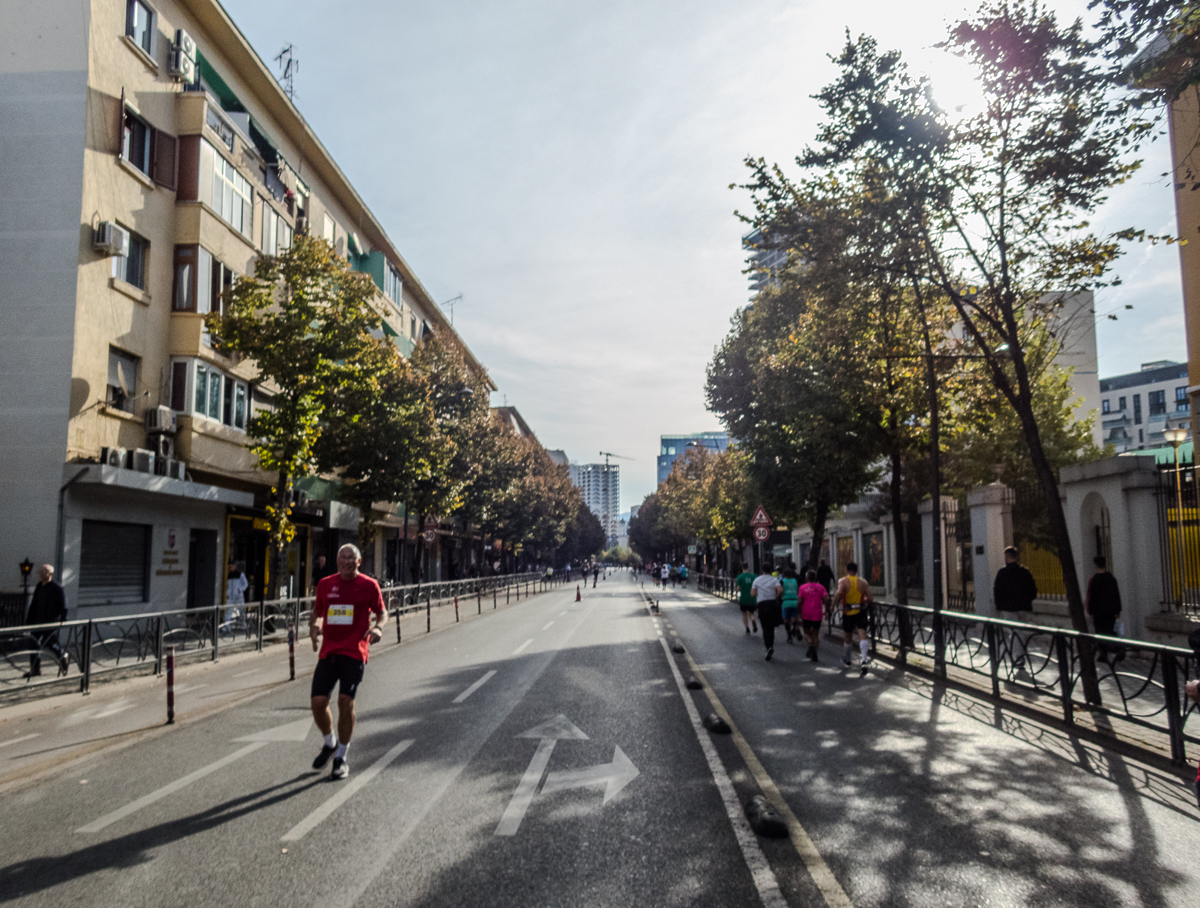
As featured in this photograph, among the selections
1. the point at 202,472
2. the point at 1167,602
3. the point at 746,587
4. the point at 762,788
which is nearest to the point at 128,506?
the point at 202,472

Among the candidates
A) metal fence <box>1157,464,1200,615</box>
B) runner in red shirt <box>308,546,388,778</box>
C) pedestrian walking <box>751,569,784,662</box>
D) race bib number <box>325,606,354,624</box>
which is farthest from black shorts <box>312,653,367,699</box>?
metal fence <box>1157,464,1200,615</box>

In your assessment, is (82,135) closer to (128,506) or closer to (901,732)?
(128,506)

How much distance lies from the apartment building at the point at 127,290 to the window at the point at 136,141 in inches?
2.0

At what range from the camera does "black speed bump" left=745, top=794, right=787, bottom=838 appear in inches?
216

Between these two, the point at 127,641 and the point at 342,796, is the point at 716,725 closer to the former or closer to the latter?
the point at 342,796

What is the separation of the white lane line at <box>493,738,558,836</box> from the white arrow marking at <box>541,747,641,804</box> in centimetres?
12

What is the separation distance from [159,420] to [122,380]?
1.22 meters

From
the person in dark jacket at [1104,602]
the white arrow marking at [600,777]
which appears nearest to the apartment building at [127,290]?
the white arrow marking at [600,777]

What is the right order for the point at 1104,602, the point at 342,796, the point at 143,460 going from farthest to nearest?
1. the point at 143,460
2. the point at 1104,602
3. the point at 342,796

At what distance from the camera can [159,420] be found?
20828 mm

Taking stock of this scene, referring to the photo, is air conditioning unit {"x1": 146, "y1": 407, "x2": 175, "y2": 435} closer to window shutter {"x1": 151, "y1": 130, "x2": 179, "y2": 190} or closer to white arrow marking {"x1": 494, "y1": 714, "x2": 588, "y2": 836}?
window shutter {"x1": 151, "y1": 130, "x2": 179, "y2": 190}

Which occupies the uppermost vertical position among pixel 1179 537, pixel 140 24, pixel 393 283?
pixel 393 283

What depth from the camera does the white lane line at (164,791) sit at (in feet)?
19.9

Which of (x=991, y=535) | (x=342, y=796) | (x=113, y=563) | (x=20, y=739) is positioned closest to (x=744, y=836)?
(x=342, y=796)
